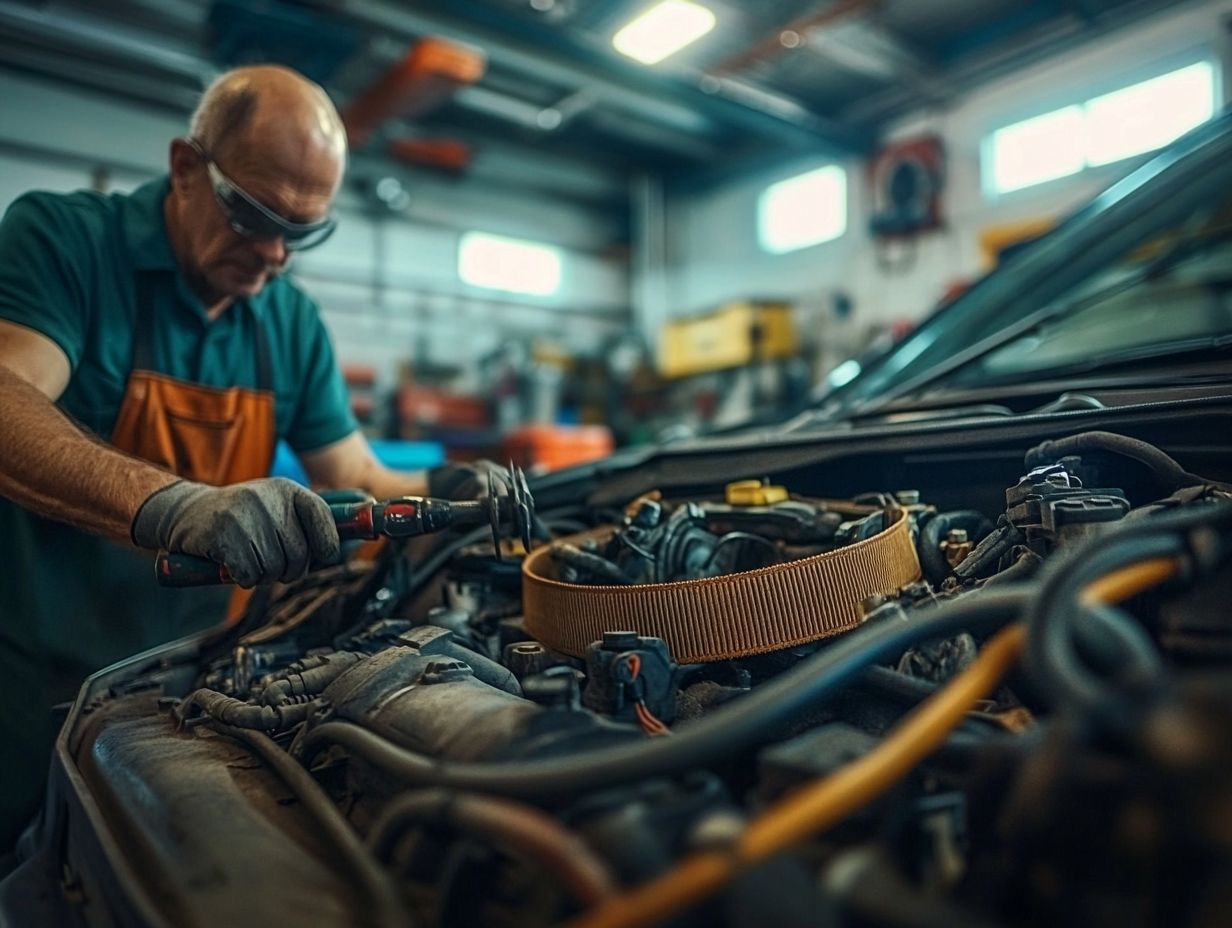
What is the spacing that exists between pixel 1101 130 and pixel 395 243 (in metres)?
5.03

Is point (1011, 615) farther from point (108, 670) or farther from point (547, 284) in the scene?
point (547, 284)

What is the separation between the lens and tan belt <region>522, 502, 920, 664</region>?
939 millimetres

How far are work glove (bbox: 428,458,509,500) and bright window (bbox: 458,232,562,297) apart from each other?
220 inches

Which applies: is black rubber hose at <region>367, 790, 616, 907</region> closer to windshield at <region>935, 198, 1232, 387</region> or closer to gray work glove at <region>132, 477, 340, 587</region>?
gray work glove at <region>132, 477, 340, 587</region>

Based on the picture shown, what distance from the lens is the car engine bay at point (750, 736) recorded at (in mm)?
492

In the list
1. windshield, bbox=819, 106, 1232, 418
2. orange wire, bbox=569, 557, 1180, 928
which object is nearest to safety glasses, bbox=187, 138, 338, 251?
windshield, bbox=819, 106, 1232, 418

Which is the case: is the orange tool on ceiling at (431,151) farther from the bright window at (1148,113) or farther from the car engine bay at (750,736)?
the car engine bay at (750,736)

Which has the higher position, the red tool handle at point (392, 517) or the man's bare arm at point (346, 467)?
the man's bare arm at point (346, 467)

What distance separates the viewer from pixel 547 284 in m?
7.47

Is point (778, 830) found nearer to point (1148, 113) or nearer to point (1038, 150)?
point (1148, 113)

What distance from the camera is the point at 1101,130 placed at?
16.6 feet

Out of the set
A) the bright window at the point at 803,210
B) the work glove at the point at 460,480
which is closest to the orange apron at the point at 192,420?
the work glove at the point at 460,480

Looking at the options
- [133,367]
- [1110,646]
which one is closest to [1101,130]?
[133,367]

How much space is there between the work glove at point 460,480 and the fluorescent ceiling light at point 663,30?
399cm
